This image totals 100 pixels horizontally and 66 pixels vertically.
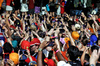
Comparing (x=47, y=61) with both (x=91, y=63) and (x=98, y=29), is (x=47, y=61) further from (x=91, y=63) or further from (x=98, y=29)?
(x=98, y=29)

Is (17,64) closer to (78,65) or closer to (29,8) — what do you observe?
(78,65)

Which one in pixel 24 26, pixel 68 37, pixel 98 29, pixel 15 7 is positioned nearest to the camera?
pixel 68 37

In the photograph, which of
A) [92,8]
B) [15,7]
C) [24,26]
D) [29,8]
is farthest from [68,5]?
[24,26]

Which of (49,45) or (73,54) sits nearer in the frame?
(73,54)

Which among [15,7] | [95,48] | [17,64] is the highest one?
[15,7]

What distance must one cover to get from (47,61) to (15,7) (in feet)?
22.2

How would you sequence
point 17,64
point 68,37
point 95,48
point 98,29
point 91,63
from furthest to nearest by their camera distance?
1. point 98,29
2. point 68,37
3. point 17,64
4. point 95,48
5. point 91,63

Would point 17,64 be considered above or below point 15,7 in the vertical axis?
below

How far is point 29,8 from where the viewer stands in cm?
870

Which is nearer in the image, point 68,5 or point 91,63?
point 91,63

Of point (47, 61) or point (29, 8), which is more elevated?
point (29, 8)

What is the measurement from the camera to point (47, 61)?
2.11m

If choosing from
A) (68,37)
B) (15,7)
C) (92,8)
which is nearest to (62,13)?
(92,8)

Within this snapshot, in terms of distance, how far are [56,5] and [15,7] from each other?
246 cm
